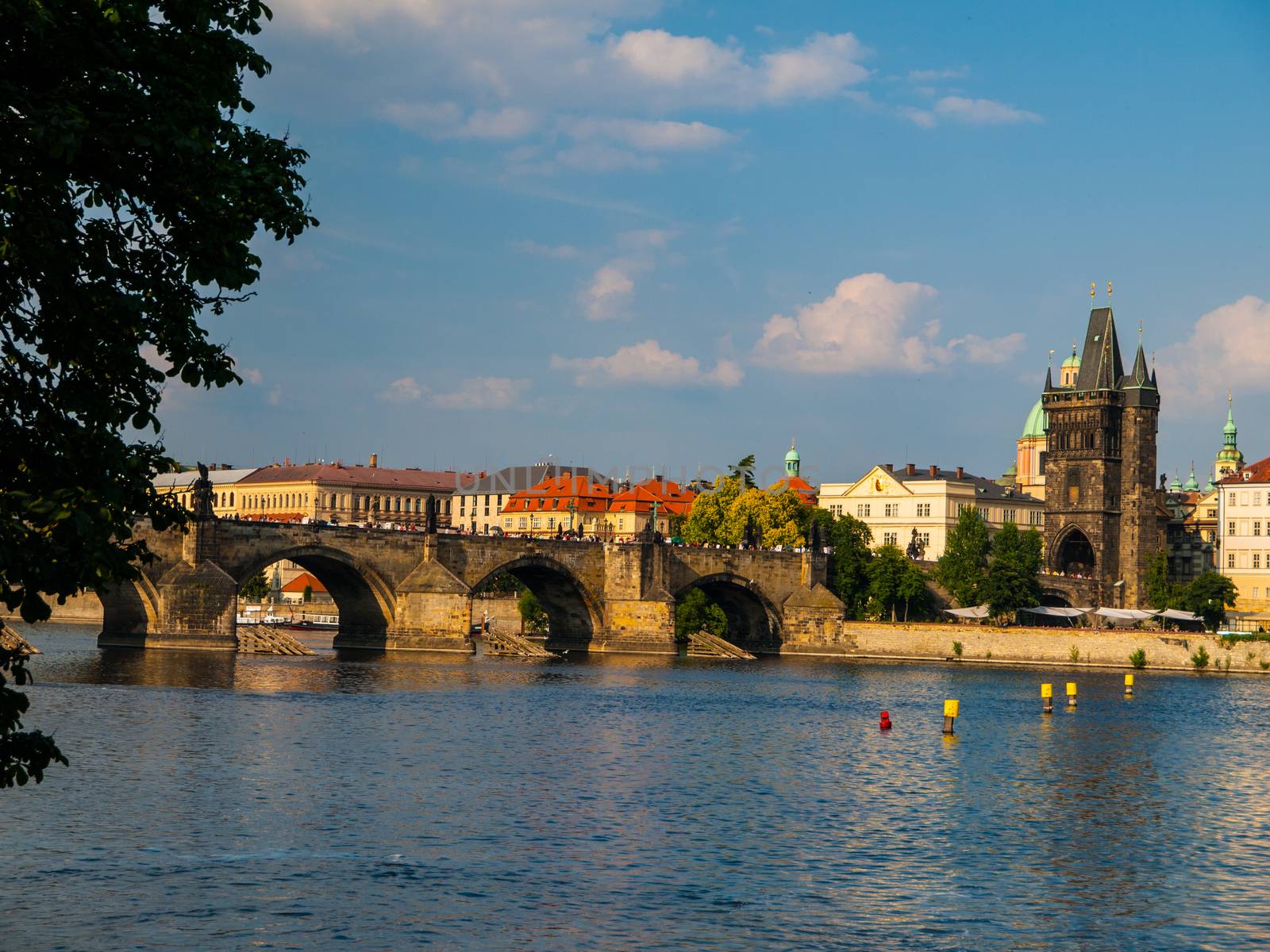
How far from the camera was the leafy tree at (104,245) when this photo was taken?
44.5ft

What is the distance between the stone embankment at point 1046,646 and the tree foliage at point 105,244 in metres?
84.4

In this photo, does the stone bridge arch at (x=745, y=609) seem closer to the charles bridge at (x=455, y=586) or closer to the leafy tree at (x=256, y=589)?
the charles bridge at (x=455, y=586)

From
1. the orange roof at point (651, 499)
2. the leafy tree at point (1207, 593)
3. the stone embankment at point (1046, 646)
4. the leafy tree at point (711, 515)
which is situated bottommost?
the stone embankment at point (1046, 646)

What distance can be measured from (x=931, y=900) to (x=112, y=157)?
55.7 feet

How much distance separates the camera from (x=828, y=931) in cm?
2288

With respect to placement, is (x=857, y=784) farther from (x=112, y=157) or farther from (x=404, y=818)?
(x=112, y=157)

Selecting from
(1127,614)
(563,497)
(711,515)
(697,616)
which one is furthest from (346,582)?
(563,497)

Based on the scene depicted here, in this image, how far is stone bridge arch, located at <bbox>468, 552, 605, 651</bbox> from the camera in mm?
93312

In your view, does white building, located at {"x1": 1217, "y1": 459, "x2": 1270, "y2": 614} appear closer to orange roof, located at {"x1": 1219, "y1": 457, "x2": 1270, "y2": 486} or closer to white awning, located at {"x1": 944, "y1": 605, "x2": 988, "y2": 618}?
orange roof, located at {"x1": 1219, "y1": 457, "x2": 1270, "y2": 486}

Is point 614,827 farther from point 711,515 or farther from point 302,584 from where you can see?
point 302,584

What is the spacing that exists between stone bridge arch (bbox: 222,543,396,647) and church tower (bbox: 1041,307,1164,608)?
2552 inches

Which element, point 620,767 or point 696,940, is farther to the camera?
point 620,767

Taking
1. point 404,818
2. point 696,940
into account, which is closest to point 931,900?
point 696,940

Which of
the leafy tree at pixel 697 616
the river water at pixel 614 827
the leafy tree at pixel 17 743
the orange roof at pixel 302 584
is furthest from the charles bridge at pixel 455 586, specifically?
the orange roof at pixel 302 584
